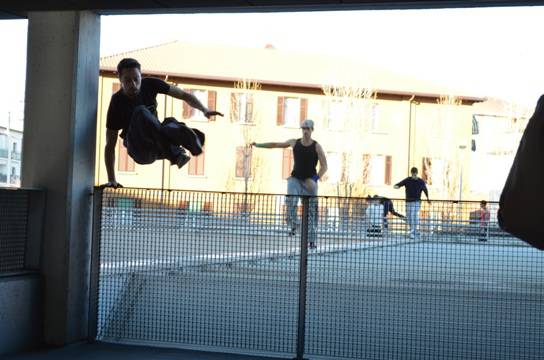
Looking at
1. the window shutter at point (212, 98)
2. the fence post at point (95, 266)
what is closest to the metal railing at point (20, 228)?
the fence post at point (95, 266)

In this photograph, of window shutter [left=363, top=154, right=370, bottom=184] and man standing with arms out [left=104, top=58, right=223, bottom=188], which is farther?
window shutter [left=363, top=154, right=370, bottom=184]

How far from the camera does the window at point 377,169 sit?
2203 inches

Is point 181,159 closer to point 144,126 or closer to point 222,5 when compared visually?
point 144,126

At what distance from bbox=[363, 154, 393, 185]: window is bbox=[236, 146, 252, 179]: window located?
30.0 feet

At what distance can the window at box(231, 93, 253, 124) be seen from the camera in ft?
180

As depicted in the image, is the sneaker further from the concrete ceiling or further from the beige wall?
the beige wall

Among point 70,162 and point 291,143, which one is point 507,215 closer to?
point 70,162

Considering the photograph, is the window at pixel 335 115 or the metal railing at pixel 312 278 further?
the window at pixel 335 115

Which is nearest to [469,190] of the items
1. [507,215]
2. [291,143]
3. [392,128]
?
[392,128]

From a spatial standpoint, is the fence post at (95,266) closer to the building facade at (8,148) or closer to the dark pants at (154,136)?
the dark pants at (154,136)

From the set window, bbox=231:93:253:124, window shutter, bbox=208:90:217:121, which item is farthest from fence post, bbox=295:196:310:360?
window shutter, bbox=208:90:217:121

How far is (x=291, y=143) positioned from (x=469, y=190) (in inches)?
1988

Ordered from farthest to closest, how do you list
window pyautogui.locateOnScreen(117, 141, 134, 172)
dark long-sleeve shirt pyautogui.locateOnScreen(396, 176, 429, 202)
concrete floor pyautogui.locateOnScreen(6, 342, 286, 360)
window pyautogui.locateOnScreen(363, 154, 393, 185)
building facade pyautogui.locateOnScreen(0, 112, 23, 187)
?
1. window pyautogui.locateOnScreen(363, 154, 393, 185)
2. window pyautogui.locateOnScreen(117, 141, 134, 172)
3. dark long-sleeve shirt pyautogui.locateOnScreen(396, 176, 429, 202)
4. building facade pyautogui.locateOnScreen(0, 112, 23, 187)
5. concrete floor pyautogui.locateOnScreen(6, 342, 286, 360)

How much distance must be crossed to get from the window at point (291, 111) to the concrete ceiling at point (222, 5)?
164ft
